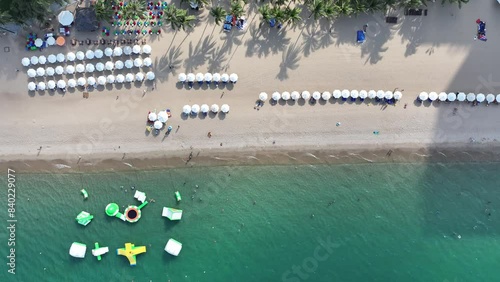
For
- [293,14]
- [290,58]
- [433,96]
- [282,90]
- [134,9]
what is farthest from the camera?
[282,90]

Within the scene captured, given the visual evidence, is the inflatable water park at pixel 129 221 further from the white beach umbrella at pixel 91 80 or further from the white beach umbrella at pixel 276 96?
the white beach umbrella at pixel 276 96

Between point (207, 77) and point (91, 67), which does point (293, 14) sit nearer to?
point (207, 77)

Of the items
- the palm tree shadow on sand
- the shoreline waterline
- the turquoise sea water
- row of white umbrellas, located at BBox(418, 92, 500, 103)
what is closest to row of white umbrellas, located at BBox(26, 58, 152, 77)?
the shoreline waterline

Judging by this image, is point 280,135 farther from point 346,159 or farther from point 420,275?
point 420,275

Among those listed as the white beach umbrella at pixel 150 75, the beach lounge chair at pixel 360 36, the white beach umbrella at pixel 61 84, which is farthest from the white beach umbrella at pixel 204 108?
the beach lounge chair at pixel 360 36

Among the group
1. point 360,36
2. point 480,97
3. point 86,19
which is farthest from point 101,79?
point 480,97

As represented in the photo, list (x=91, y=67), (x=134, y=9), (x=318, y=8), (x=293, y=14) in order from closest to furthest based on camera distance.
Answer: (x=318, y=8) < (x=293, y=14) < (x=134, y=9) < (x=91, y=67)

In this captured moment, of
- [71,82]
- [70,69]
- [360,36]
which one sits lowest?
[71,82]

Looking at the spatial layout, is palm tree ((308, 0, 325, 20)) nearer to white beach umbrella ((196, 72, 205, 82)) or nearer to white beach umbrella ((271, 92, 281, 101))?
white beach umbrella ((271, 92, 281, 101))
